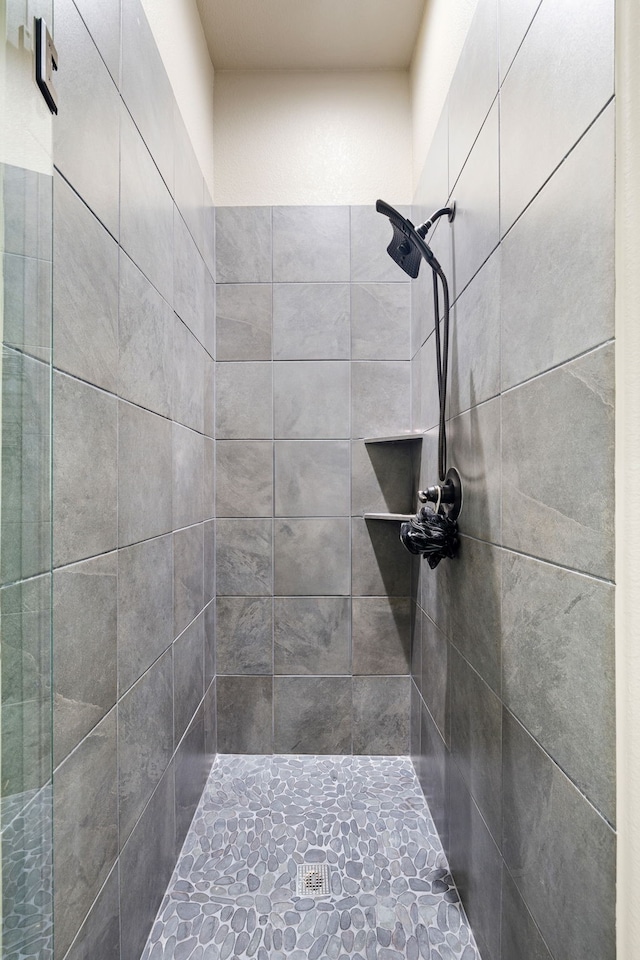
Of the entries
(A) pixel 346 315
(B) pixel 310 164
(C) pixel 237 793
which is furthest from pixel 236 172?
(C) pixel 237 793

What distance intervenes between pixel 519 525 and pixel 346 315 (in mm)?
1253

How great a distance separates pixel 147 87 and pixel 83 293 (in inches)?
26.1

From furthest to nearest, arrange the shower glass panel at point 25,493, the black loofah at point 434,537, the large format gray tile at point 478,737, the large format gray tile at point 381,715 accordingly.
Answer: the large format gray tile at point 381,715 → the black loofah at point 434,537 → the large format gray tile at point 478,737 → the shower glass panel at point 25,493

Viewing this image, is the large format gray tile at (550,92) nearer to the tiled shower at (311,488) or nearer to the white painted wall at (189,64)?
the tiled shower at (311,488)

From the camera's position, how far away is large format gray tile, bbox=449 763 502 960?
3.17ft

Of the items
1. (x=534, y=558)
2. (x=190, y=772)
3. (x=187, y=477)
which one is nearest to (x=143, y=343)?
(x=187, y=477)

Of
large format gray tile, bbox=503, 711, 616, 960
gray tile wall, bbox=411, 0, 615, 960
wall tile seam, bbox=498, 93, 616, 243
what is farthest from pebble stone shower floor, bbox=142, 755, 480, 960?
wall tile seam, bbox=498, 93, 616, 243

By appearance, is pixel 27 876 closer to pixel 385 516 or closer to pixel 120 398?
pixel 120 398

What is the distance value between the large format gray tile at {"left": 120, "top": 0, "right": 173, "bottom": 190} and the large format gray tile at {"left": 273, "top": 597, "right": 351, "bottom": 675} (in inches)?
55.4

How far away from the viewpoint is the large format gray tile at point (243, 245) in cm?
187

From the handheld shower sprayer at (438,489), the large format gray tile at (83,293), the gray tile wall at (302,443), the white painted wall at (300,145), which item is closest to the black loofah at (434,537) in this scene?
the handheld shower sprayer at (438,489)

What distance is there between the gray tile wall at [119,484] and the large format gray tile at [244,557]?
1.12ft

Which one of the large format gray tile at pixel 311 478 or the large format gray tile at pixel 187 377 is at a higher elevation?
the large format gray tile at pixel 187 377

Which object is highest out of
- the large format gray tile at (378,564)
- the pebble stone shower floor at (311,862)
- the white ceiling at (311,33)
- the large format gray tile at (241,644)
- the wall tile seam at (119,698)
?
the white ceiling at (311,33)
